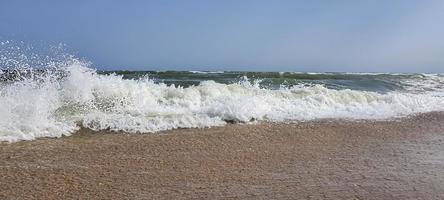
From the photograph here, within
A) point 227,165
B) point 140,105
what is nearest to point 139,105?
point 140,105

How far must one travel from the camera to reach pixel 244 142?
700 centimetres

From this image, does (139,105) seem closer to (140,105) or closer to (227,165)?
(140,105)

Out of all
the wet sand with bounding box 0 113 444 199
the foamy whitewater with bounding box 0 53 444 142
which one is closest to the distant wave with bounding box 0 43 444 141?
the foamy whitewater with bounding box 0 53 444 142

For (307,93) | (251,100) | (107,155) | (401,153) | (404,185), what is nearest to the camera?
(404,185)

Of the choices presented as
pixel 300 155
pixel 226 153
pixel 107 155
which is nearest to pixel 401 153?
pixel 300 155

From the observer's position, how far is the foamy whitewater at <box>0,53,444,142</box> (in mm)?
7589

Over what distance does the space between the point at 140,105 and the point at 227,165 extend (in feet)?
13.8

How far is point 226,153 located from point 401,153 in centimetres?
233

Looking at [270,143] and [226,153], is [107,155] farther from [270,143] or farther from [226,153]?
[270,143]

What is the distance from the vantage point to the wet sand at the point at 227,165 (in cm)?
480

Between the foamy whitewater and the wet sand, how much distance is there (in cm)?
46

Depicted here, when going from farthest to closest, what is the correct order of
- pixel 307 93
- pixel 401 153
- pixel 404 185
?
pixel 307 93 → pixel 401 153 → pixel 404 185

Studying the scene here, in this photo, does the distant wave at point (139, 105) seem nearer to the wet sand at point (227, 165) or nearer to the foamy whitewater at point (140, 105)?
the foamy whitewater at point (140, 105)

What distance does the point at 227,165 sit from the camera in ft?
18.9
